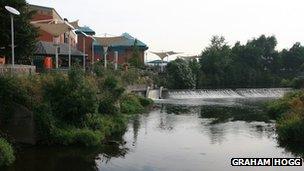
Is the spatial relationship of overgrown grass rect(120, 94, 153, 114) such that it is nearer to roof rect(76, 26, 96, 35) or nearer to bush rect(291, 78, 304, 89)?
roof rect(76, 26, 96, 35)

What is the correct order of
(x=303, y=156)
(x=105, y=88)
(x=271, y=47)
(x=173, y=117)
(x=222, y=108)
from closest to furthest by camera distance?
(x=303, y=156) < (x=105, y=88) < (x=173, y=117) < (x=222, y=108) < (x=271, y=47)

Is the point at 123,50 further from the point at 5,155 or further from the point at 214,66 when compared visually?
the point at 5,155

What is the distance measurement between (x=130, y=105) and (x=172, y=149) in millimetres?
20591

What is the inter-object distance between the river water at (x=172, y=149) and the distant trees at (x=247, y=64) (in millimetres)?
46207

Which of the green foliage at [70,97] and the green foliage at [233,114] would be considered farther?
Answer: the green foliage at [233,114]

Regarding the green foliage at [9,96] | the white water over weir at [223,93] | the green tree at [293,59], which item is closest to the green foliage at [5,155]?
the green foliage at [9,96]

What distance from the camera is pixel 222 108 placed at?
52.6 m

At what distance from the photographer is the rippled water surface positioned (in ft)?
74.7

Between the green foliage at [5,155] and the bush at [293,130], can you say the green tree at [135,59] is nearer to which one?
the bush at [293,130]

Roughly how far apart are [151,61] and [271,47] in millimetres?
29685

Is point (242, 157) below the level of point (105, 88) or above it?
below

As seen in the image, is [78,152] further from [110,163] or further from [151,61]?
[151,61]

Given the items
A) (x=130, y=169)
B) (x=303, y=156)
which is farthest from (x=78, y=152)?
(x=303, y=156)

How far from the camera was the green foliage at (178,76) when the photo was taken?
79.4 m
